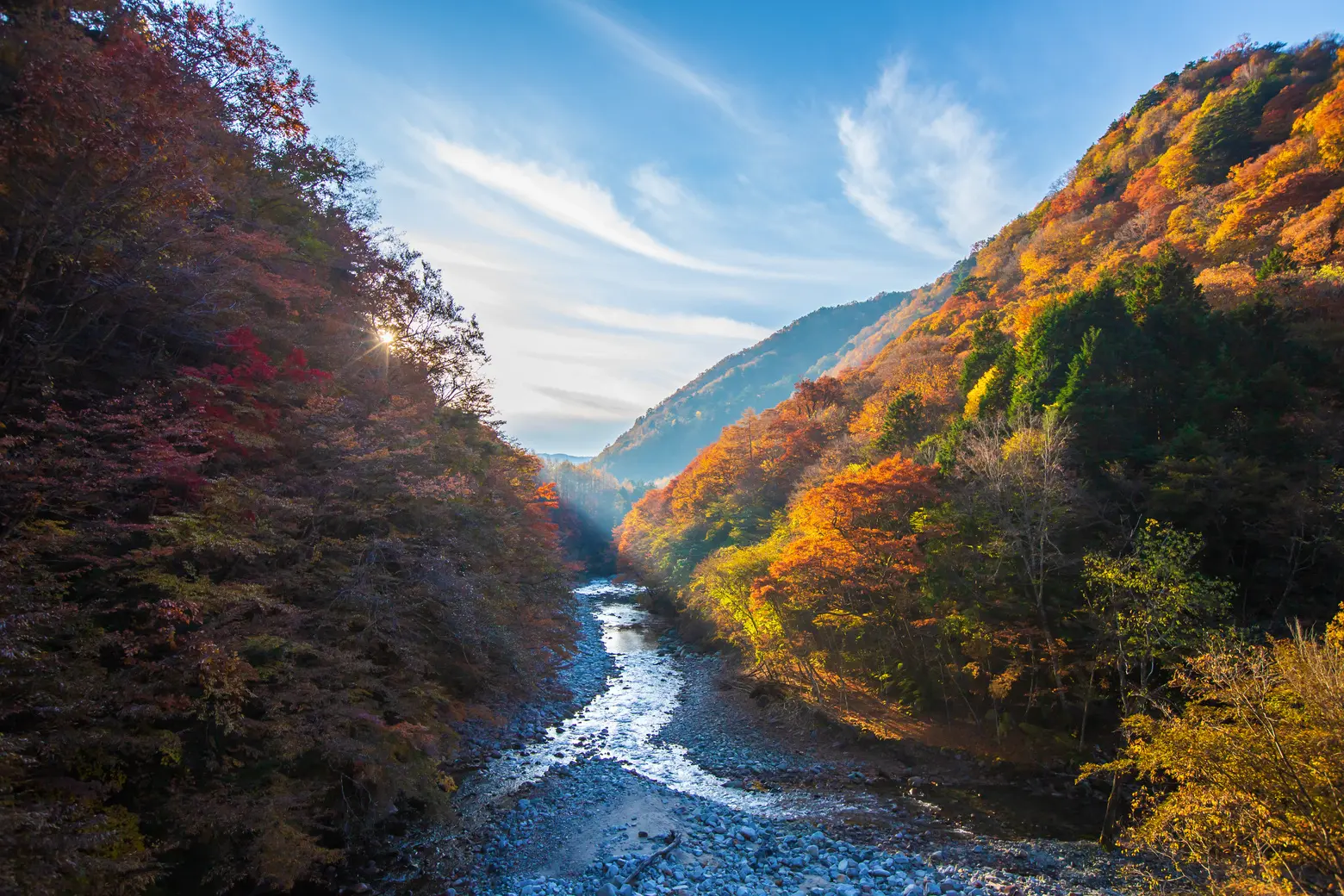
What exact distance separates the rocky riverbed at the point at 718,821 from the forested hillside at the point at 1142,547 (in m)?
2.75

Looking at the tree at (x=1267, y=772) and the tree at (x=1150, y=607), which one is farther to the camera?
the tree at (x=1150, y=607)

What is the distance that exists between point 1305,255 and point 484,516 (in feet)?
127

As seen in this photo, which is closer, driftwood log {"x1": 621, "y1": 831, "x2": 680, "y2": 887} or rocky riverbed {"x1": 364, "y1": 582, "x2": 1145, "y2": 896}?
rocky riverbed {"x1": 364, "y1": 582, "x2": 1145, "y2": 896}

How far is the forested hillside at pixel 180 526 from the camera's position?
6602mm

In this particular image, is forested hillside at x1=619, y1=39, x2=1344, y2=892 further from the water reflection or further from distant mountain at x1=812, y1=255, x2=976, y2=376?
distant mountain at x1=812, y1=255, x2=976, y2=376

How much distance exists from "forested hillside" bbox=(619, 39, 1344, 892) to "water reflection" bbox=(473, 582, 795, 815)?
16.7 ft

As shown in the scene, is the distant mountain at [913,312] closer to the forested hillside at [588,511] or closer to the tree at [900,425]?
the forested hillside at [588,511]

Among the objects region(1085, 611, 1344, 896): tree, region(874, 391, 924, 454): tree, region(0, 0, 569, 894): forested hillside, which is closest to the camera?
region(0, 0, 569, 894): forested hillside

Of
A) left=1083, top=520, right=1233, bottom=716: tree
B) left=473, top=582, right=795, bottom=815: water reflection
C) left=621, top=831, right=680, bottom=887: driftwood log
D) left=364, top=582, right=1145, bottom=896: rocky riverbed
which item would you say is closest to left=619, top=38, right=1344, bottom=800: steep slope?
Result: left=1083, top=520, right=1233, bottom=716: tree

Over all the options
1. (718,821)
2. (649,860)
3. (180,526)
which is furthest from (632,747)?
(180,526)

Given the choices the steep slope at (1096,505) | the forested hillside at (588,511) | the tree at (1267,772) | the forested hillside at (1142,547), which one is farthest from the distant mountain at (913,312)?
the tree at (1267,772)

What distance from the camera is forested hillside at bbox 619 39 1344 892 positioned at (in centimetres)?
818

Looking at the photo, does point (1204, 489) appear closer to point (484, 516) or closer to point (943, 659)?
point (943, 659)

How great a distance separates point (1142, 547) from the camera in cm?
1294
